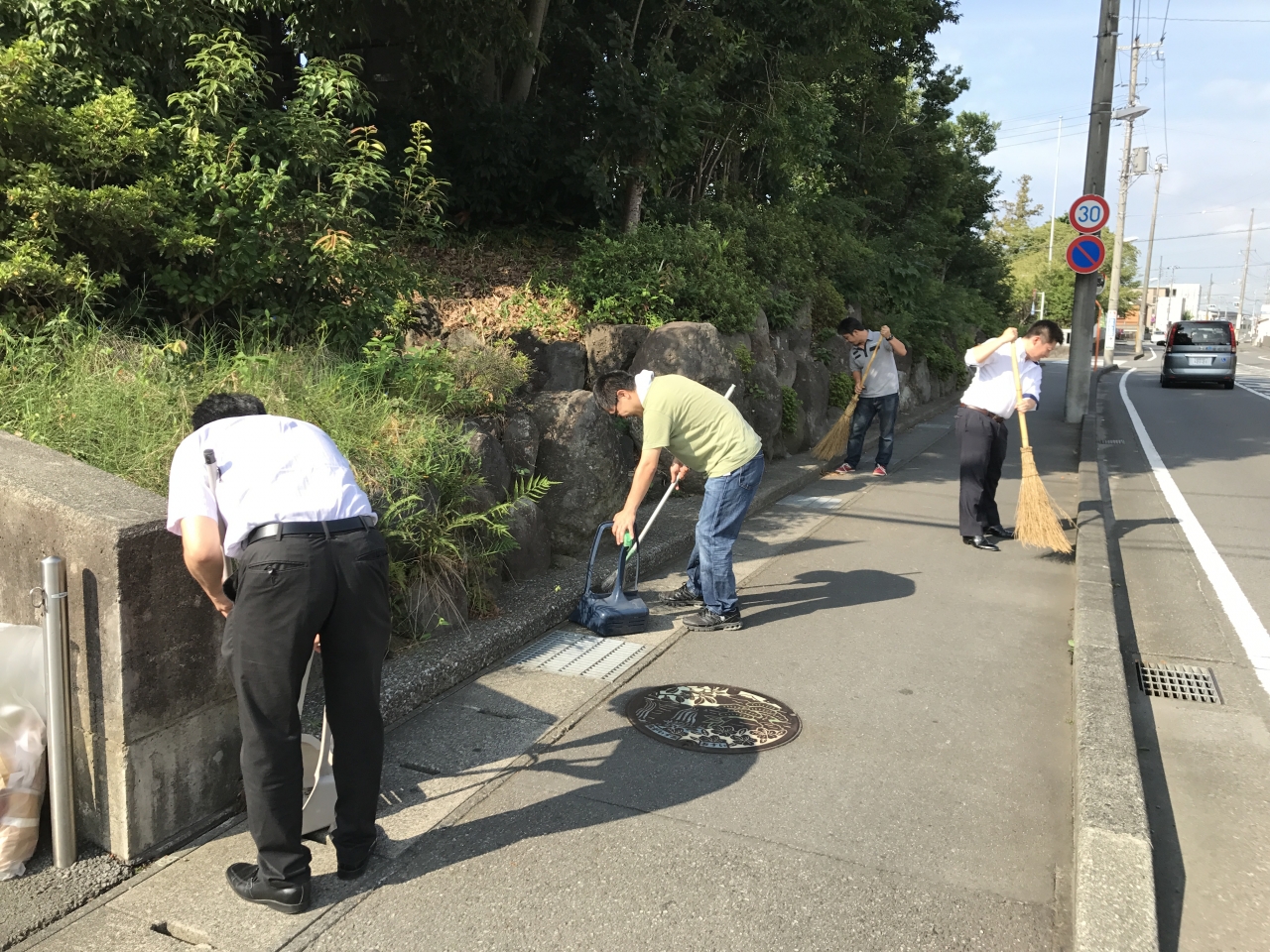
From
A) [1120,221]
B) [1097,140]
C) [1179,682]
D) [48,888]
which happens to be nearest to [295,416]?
[48,888]

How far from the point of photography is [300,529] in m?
2.82

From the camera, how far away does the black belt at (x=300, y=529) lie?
2795 millimetres

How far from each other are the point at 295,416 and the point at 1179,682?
482cm

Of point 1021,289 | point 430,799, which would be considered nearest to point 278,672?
point 430,799

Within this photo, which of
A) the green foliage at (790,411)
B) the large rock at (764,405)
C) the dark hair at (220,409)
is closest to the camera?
the dark hair at (220,409)

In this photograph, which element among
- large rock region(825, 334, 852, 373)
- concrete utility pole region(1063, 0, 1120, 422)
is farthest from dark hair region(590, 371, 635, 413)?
concrete utility pole region(1063, 0, 1120, 422)

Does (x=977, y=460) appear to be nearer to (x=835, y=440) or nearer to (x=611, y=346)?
(x=611, y=346)

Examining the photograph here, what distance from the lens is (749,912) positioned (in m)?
2.94

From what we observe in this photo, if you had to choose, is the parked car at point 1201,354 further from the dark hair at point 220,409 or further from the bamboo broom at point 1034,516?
the dark hair at point 220,409

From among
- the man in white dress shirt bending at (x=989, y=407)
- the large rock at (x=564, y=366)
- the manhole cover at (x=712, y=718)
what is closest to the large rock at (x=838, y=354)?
the man in white dress shirt bending at (x=989, y=407)

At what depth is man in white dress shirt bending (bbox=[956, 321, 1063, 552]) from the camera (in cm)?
745

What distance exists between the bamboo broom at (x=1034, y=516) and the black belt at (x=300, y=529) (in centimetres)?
588

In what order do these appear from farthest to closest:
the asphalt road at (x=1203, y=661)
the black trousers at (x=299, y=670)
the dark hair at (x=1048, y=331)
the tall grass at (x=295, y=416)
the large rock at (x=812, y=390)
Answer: the large rock at (x=812, y=390), the dark hair at (x=1048, y=331), the tall grass at (x=295, y=416), the asphalt road at (x=1203, y=661), the black trousers at (x=299, y=670)

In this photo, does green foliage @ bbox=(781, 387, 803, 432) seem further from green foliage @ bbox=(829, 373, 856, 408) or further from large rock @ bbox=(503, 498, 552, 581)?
large rock @ bbox=(503, 498, 552, 581)
